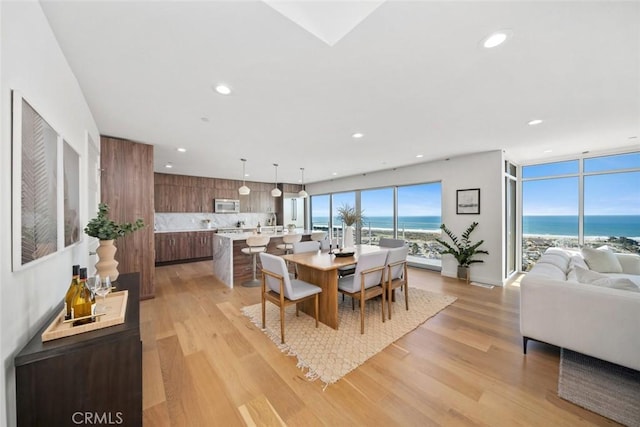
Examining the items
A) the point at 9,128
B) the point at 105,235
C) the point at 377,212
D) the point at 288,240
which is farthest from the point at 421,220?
the point at 9,128

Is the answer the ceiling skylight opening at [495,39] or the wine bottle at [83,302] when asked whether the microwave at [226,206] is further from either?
the ceiling skylight opening at [495,39]

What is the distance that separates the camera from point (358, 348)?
7.53ft

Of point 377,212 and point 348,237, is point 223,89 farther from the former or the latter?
point 377,212

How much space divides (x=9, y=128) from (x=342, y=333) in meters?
2.76

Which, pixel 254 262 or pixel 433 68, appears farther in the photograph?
pixel 254 262

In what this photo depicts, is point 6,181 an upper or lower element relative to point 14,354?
upper

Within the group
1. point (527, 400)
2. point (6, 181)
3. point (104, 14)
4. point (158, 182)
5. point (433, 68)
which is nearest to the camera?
point (6, 181)

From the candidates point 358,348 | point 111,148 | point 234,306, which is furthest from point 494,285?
point 111,148

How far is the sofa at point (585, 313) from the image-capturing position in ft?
5.76

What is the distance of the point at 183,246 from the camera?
6422mm

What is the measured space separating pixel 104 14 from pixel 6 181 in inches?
41.5

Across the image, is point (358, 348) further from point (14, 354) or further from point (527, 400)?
point (14, 354)

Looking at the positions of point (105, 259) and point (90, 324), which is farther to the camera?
point (105, 259)

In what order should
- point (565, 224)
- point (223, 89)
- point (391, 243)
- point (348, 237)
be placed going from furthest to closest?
point (565, 224), point (391, 243), point (348, 237), point (223, 89)
